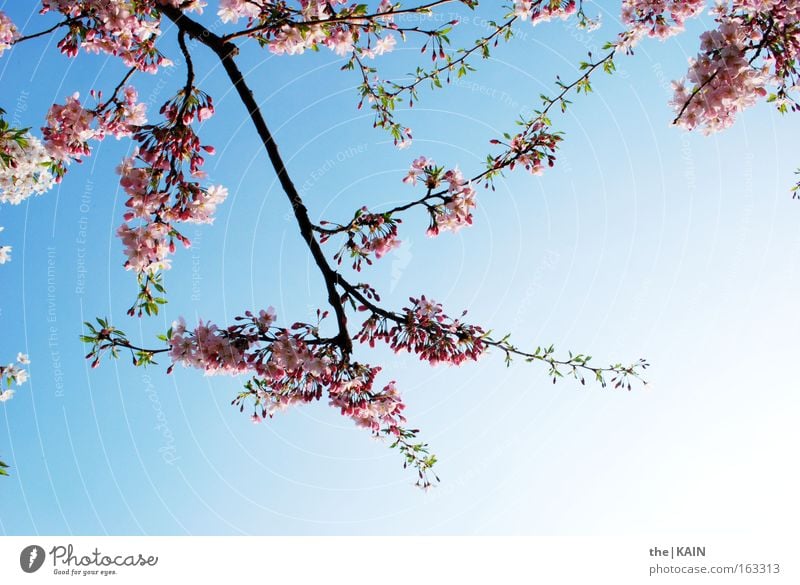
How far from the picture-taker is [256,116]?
4660mm

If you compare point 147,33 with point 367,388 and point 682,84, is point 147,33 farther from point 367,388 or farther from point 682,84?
point 682,84

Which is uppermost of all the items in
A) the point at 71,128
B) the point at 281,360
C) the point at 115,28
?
the point at 115,28

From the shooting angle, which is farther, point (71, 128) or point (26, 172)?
point (26, 172)

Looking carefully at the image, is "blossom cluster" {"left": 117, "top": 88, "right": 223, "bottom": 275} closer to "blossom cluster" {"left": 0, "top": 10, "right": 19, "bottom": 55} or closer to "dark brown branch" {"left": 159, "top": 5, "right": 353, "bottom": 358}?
"dark brown branch" {"left": 159, "top": 5, "right": 353, "bottom": 358}

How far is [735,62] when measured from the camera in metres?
4.14

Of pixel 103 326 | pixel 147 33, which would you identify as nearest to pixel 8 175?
pixel 147 33

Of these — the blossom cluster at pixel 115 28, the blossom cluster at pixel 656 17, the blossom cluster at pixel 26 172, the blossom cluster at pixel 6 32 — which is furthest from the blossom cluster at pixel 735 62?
the blossom cluster at pixel 6 32

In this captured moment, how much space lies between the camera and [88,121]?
516 cm

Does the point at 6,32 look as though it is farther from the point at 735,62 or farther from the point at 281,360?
the point at 735,62

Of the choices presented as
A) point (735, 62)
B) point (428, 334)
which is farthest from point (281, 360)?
point (735, 62)

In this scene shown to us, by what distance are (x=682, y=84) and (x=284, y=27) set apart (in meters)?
3.75

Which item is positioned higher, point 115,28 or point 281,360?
Answer: point 115,28

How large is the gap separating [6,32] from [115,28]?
4.69ft

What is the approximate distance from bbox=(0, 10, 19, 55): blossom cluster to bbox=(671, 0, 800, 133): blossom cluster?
23.1 feet
